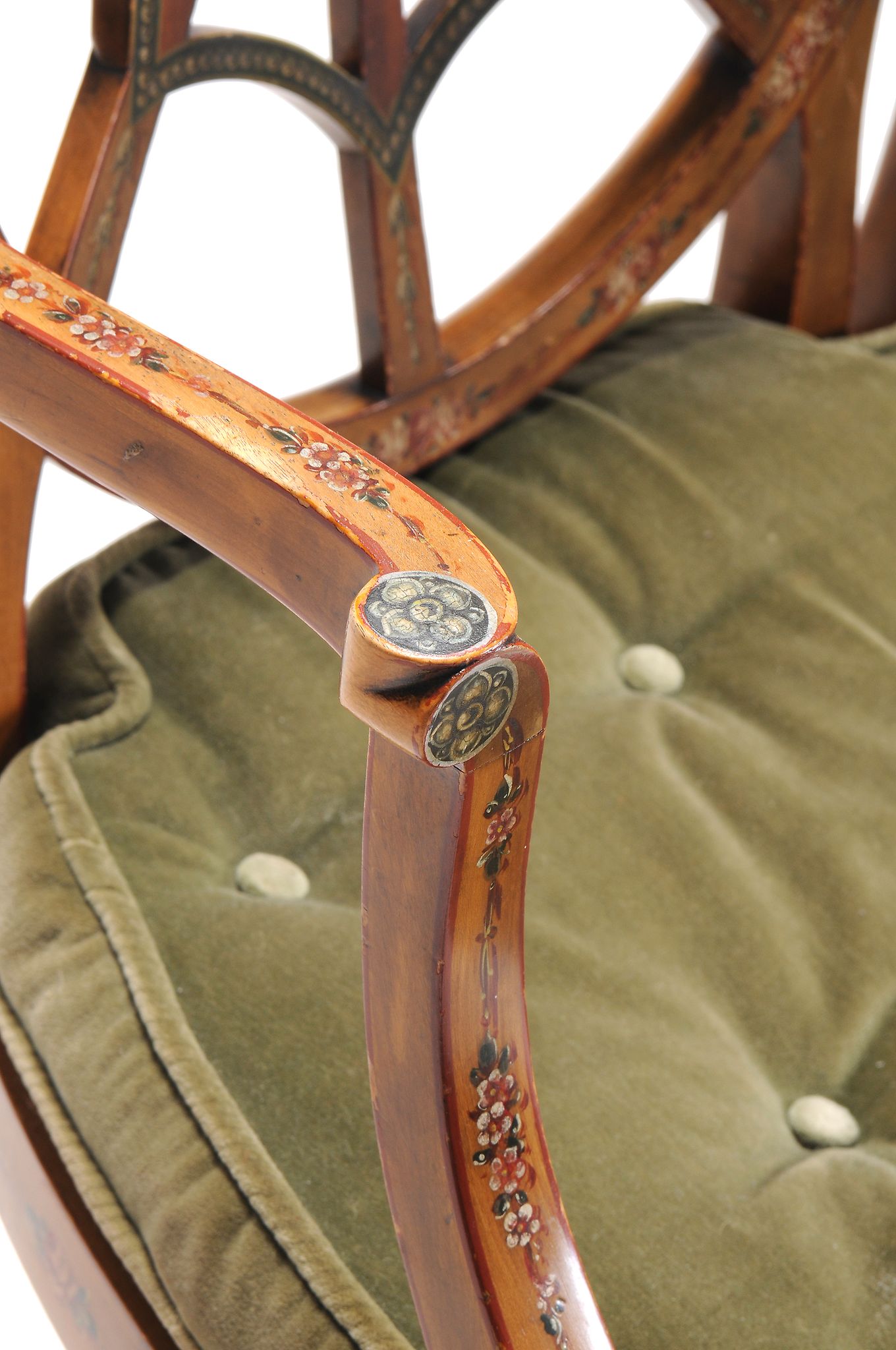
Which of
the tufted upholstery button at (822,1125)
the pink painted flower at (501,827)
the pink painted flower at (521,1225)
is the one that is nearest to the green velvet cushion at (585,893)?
the tufted upholstery button at (822,1125)

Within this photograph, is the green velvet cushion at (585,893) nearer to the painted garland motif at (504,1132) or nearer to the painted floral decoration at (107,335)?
the painted garland motif at (504,1132)

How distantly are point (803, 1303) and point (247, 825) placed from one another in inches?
12.2

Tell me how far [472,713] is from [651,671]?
45 cm

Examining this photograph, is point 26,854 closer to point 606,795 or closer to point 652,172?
point 606,795

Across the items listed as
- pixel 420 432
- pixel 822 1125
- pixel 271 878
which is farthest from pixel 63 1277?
pixel 420 432

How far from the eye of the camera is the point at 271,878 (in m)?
0.64

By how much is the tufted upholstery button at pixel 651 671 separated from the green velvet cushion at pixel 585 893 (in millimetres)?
12

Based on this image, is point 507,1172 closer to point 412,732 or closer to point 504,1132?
point 504,1132

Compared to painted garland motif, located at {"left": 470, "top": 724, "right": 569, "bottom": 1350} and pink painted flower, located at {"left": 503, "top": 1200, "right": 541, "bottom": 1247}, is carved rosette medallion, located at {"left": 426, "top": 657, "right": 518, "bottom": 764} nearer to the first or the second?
painted garland motif, located at {"left": 470, "top": 724, "right": 569, "bottom": 1350}

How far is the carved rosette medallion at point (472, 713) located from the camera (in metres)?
0.33

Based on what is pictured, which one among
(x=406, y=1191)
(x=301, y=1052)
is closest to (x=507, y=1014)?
(x=406, y=1191)

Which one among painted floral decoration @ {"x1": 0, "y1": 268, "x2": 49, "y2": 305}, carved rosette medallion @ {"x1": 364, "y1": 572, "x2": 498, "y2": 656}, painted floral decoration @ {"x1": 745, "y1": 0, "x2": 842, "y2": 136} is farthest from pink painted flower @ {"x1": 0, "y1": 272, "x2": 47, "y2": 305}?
painted floral decoration @ {"x1": 745, "y1": 0, "x2": 842, "y2": 136}

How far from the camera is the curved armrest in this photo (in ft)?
1.15

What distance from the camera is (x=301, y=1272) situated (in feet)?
1.68
